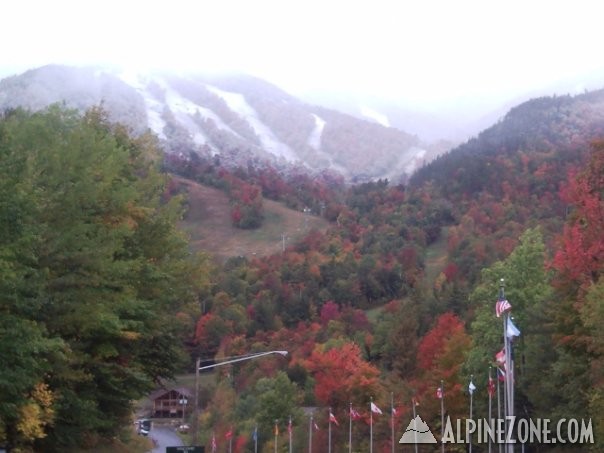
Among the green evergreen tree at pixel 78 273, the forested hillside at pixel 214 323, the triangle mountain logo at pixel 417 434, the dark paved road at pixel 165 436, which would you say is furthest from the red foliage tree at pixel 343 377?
the green evergreen tree at pixel 78 273

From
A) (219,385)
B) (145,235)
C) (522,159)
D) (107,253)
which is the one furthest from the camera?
(522,159)

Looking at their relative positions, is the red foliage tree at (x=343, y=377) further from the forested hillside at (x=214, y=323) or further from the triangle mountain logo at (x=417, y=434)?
the triangle mountain logo at (x=417, y=434)

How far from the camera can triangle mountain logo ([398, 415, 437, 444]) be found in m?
59.2

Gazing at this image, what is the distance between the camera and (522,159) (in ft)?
656

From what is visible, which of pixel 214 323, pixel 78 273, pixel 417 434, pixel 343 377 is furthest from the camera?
pixel 214 323

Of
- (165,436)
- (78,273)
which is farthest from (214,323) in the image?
(78,273)

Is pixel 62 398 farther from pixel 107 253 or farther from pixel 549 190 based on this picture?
pixel 549 190

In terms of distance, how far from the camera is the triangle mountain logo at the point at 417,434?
194 ft

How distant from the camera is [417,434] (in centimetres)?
5931

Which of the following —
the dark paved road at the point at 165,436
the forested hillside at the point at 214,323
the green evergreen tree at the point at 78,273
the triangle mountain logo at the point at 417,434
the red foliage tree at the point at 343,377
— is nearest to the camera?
the green evergreen tree at the point at 78,273

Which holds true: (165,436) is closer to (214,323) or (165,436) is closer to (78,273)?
(214,323)

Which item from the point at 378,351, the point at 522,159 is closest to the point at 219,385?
the point at 378,351

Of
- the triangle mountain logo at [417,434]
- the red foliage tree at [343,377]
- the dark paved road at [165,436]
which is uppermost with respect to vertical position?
the red foliage tree at [343,377]

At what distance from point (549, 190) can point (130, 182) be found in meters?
148
